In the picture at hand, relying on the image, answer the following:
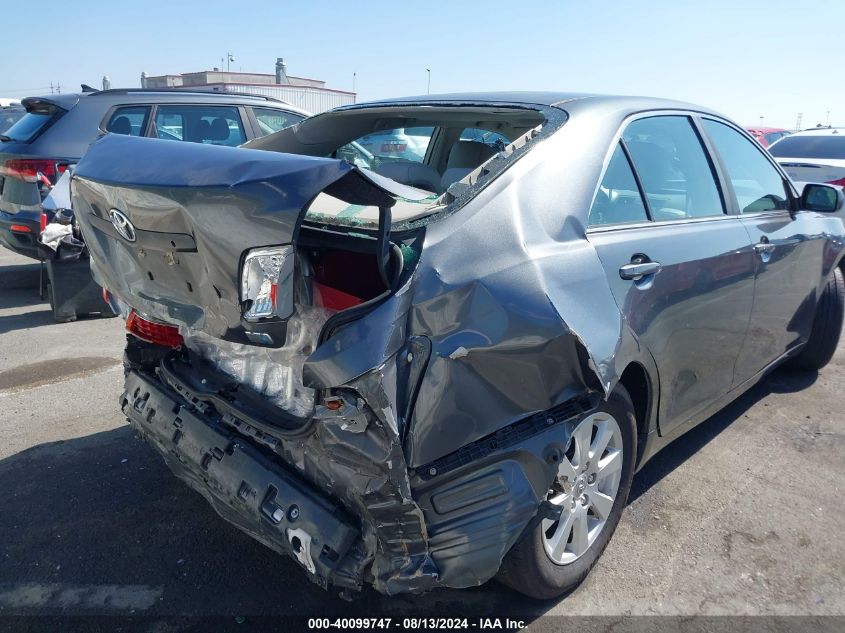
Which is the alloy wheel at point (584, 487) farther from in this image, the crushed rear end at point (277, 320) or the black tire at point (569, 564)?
the crushed rear end at point (277, 320)

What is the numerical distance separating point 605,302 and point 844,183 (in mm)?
8494

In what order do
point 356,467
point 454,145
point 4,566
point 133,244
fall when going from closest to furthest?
point 356,467 < point 133,244 < point 4,566 < point 454,145

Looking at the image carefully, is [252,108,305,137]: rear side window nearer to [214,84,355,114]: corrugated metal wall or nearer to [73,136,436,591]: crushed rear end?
[73,136,436,591]: crushed rear end

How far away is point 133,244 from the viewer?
7.67 ft

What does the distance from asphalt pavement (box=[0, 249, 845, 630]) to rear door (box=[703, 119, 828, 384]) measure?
1.77 feet

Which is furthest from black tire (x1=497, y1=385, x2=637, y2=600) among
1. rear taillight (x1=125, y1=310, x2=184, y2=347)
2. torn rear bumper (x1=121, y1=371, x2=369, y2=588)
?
rear taillight (x1=125, y1=310, x2=184, y2=347)

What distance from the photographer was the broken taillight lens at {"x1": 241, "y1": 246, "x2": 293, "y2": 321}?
2.00 m

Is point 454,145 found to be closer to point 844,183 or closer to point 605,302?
point 605,302

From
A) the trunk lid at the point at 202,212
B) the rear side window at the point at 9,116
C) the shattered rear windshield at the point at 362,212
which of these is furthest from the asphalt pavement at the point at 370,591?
the rear side window at the point at 9,116

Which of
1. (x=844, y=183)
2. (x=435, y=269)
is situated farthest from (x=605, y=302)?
(x=844, y=183)

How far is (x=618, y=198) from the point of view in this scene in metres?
2.80

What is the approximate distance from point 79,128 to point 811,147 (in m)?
10.6

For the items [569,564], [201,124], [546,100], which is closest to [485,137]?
[546,100]

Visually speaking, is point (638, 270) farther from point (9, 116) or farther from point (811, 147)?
point (9, 116)
